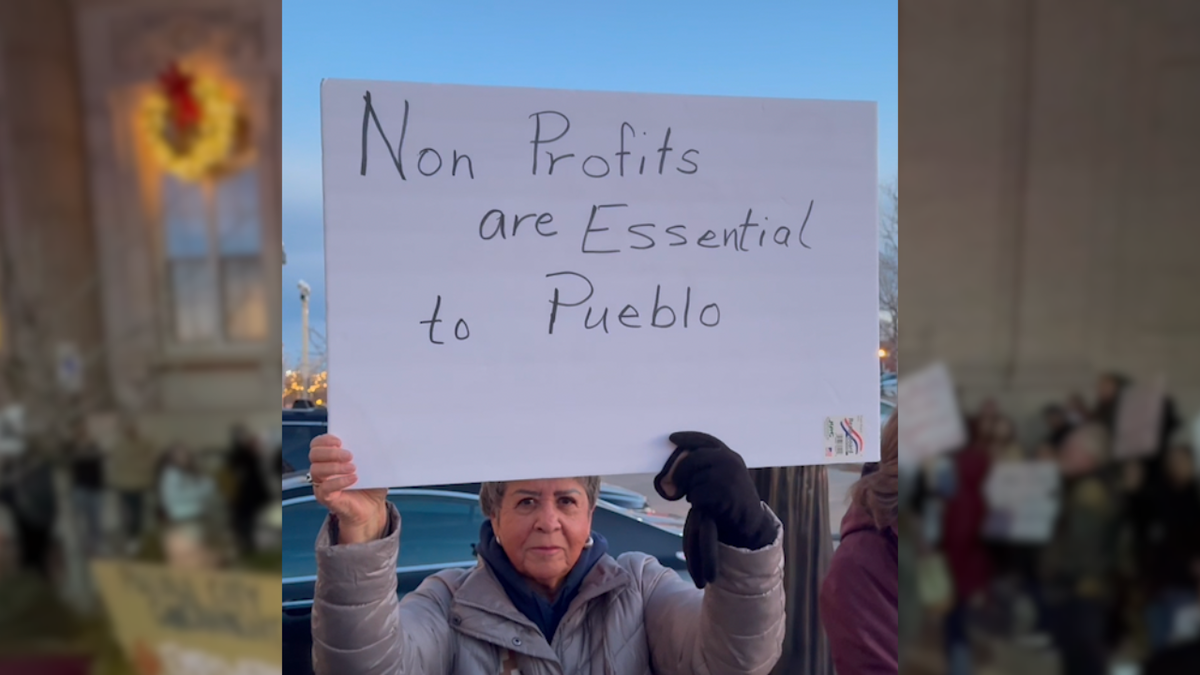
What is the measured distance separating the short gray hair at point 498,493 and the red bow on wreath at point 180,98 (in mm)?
784

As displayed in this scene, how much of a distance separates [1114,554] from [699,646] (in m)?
0.82

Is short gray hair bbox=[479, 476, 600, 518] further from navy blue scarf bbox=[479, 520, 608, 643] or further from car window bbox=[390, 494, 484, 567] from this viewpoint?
car window bbox=[390, 494, 484, 567]

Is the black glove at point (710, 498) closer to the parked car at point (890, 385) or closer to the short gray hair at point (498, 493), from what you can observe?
the short gray hair at point (498, 493)

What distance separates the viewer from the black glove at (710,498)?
1.05 m

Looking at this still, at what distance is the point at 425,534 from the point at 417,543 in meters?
0.03

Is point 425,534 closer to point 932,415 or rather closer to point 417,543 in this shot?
point 417,543

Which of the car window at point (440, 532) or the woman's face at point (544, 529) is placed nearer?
the woman's face at point (544, 529)

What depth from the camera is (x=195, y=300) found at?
1.21 m

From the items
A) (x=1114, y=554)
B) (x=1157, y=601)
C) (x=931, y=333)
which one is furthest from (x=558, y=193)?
(x=1157, y=601)

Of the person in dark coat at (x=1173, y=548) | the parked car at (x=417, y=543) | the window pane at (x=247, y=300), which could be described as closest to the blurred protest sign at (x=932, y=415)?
the person in dark coat at (x=1173, y=548)

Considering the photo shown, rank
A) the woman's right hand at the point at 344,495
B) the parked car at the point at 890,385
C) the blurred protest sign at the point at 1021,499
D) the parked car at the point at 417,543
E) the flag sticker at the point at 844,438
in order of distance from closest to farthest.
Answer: the woman's right hand at the point at 344,495 < the flag sticker at the point at 844,438 < the blurred protest sign at the point at 1021,499 < the parked car at the point at 890,385 < the parked car at the point at 417,543

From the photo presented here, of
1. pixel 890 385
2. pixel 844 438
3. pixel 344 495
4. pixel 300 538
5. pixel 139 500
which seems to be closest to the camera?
pixel 344 495

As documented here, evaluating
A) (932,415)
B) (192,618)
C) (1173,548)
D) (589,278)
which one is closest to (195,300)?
(192,618)

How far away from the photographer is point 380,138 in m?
1.00
